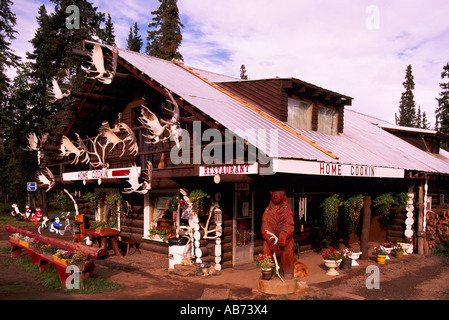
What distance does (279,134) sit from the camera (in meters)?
10.5

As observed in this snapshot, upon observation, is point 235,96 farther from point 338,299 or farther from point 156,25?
point 156,25

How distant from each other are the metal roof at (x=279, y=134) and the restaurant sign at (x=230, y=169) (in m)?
0.57

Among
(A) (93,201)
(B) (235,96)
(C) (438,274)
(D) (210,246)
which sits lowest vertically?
(C) (438,274)

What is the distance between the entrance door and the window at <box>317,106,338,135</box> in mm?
4491

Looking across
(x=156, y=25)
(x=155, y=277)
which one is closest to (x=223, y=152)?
(x=155, y=277)

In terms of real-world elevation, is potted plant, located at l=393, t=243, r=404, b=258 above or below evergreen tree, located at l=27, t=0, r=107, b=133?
below

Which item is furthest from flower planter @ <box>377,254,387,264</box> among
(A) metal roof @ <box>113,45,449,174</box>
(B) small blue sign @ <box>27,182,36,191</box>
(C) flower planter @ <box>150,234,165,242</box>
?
(B) small blue sign @ <box>27,182,36,191</box>

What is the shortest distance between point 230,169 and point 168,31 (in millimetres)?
27205

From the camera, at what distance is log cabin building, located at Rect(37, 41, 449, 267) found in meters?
9.50

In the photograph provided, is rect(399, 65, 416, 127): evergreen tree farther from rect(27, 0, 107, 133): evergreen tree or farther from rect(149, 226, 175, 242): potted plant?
rect(149, 226, 175, 242): potted plant

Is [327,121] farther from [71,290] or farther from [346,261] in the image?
[71,290]

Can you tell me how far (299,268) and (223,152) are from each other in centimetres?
397

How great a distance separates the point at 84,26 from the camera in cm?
3023

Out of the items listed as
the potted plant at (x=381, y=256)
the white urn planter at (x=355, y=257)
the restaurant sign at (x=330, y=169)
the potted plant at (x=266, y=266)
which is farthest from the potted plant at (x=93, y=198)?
the potted plant at (x=381, y=256)
